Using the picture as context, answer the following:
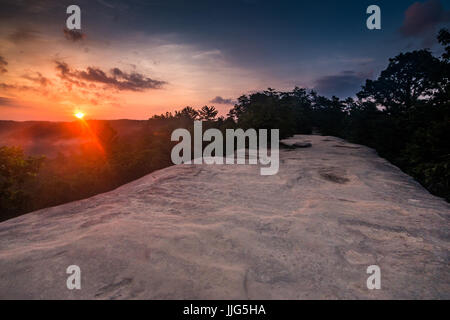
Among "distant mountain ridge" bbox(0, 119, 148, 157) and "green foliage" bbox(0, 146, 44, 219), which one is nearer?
"green foliage" bbox(0, 146, 44, 219)

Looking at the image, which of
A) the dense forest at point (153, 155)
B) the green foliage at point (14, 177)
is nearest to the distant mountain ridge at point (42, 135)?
the dense forest at point (153, 155)

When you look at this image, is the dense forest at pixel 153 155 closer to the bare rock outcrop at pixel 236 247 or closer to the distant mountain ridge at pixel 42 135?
the bare rock outcrop at pixel 236 247

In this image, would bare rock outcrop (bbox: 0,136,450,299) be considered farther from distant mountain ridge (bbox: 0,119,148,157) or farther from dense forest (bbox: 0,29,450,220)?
distant mountain ridge (bbox: 0,119,148,157)

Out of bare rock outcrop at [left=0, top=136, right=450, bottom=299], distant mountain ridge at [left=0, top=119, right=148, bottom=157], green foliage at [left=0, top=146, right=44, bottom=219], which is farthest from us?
distant mountain ridge at [left=0, top=119, right=148, bottom=157]

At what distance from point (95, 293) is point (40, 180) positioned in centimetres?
655

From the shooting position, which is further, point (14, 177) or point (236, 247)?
point (14, 177)

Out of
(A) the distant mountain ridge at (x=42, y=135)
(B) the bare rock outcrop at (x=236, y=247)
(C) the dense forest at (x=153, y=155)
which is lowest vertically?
(B) the bare rock outcrop at (x=236, y=247)

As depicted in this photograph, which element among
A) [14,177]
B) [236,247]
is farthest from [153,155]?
[236,247]

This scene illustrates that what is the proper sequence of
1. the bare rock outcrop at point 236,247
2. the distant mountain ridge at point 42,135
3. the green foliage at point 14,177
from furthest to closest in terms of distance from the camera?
1. the distant mountain ridge at point 42,135
2. the green foliage at point 14,177
3. the bare rock outcrop at point 236,247

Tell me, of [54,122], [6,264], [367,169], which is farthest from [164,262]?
[54,122]

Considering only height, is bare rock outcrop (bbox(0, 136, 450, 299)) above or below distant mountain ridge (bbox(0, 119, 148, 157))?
below

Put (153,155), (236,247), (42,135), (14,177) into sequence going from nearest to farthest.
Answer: (236,247) < (14,177) < (153,155) < (42,135)

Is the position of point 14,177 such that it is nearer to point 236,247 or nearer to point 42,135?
point 236,247

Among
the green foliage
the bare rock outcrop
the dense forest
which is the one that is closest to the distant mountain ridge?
the dense forest
